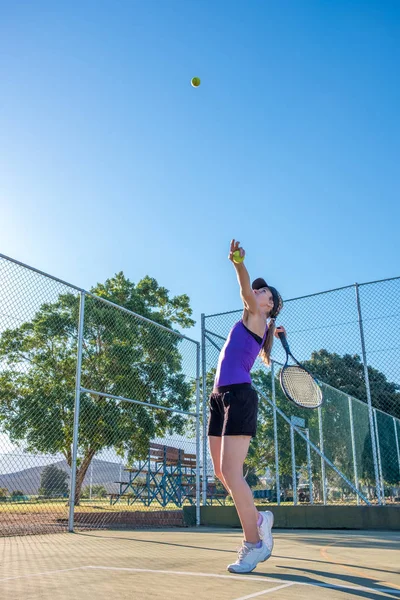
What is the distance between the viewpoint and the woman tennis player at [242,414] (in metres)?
2.63

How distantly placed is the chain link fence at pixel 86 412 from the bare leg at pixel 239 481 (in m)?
3.42

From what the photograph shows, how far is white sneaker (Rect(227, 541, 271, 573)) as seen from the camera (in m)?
2.50

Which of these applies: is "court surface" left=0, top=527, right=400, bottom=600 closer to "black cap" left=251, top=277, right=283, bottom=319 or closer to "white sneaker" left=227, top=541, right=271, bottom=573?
"white sneaker" left=227, top=541, right=271, bottom=573

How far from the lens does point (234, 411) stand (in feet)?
8.97

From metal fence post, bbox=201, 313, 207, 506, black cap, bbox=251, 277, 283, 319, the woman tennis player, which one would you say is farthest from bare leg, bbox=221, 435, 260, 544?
metal fence post, bbox=201, 313, 207, 506

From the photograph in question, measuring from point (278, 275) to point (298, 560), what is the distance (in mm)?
5811

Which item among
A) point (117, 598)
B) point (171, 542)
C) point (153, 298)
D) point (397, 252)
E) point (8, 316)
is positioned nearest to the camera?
point (117, 598)

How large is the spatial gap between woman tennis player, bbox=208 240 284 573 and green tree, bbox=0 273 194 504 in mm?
3694

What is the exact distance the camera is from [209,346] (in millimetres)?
8438

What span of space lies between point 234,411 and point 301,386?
2054 millimetres

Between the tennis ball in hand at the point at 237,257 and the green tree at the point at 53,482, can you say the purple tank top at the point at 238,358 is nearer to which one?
the tennis ball in hand at the point at 237,257

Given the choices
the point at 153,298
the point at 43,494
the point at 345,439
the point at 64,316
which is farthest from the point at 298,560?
the point at 153,298

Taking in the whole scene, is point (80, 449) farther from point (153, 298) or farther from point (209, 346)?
point (153, 298)

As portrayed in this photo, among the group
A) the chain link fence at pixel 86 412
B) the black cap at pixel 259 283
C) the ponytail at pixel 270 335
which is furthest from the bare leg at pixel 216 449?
the chain link fence at pixel 86 412
